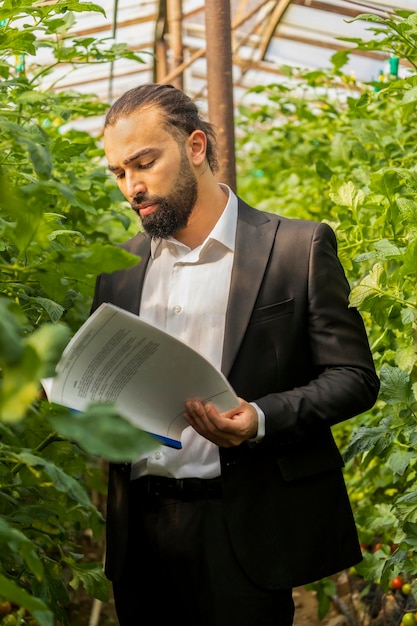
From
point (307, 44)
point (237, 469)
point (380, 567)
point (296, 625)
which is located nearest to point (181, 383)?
point (237, 469)

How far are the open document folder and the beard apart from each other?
422 millimetres

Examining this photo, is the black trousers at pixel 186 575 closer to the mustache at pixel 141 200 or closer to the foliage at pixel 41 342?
the foliage at pixel 41 342

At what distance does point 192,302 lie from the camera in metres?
2.09

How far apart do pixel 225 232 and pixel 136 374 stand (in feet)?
1.63

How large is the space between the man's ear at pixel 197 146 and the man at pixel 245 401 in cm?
8

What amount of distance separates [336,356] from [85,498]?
0.83 meters

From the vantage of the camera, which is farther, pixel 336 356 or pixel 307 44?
pixel 307 44

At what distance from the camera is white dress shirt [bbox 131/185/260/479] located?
201 centimetres

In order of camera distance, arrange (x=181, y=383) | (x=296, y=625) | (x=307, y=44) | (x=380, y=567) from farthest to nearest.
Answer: (x=307, y=44), (x=296, y=625), (x=380, y=567), (x=181, y=383)

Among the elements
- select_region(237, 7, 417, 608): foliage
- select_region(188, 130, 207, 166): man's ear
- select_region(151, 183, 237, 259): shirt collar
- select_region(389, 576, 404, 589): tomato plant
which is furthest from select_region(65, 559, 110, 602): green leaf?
select_region(389, 576, 404, 589): tomato plant

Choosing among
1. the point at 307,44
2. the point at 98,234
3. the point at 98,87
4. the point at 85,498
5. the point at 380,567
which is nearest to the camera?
the point at 85,498

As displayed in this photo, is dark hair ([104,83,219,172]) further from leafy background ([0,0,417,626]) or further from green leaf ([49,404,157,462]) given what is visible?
green leaf ([49,404,157,462])

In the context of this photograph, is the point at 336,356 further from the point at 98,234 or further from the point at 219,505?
the point at 98,234

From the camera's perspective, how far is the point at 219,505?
2.00 meters
